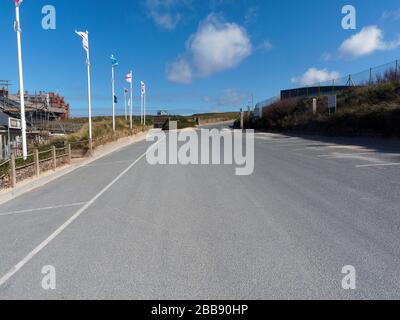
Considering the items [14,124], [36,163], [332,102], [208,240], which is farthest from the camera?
[332,102]

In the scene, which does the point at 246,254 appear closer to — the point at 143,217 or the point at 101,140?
the point at 143,217

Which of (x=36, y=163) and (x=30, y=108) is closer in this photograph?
(x=36, y=163)

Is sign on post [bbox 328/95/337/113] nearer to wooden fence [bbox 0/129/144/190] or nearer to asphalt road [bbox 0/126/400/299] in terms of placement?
wooden fence [bbox 0/129/144/190]

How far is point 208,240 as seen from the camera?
19.7 ft

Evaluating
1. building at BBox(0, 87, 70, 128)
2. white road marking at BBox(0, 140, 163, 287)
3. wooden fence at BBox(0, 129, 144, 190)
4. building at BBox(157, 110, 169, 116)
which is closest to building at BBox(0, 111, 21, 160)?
building at BBox(0, 87, 70, 128)

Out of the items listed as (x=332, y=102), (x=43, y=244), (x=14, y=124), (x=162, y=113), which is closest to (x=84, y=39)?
(x=14, y=124)

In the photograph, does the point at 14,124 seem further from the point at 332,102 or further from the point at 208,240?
the point at 332,102

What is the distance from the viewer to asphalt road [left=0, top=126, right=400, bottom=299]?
14.1ft

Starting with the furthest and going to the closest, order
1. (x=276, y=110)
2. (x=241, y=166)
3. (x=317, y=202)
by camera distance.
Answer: (x=276, y=110) → (x=241, y=166) → (x=317, y=202)

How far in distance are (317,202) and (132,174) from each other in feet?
27.4

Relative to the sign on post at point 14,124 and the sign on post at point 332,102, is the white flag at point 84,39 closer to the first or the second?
the sign on post at point 14,124

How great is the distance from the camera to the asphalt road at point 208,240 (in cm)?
431

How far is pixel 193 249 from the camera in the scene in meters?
5.58
